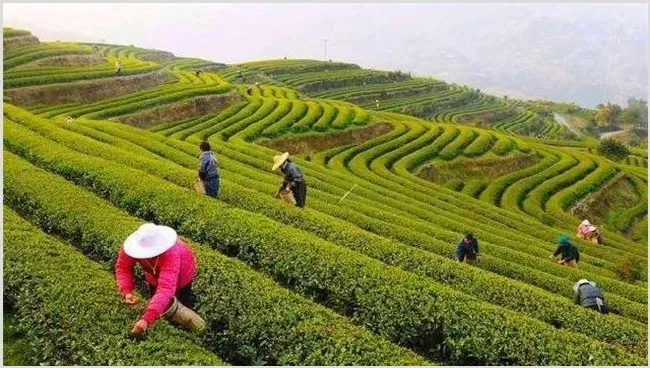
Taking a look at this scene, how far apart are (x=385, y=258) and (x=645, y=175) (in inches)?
2315

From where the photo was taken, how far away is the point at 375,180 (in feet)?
135

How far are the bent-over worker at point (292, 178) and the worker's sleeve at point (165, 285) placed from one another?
960cm

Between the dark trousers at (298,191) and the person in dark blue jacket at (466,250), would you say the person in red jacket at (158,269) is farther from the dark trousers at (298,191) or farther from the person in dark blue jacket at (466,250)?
the person in dark blue jacket at (466,250)

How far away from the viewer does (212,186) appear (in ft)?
64.8

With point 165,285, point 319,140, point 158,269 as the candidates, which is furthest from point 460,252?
point 319,140

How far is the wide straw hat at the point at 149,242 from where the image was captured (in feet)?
32.3

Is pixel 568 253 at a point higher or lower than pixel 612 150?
lower

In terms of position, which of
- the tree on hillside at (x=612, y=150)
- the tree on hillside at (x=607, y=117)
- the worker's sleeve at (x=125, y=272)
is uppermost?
the tree on hillside at (x=607, y=117)

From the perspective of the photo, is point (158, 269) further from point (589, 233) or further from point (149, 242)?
point (589, 233)

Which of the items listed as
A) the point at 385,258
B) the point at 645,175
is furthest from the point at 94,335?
the point at 645,175

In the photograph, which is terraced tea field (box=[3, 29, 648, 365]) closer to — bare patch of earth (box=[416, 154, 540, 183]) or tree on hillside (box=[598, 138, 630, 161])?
bare patch of earth (box=[416, 154, 540, 183])

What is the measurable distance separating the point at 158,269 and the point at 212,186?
9694mm

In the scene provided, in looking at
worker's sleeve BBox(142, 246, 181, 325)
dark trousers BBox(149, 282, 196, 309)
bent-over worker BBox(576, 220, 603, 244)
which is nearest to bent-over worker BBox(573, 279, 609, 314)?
dark trousers BBox(149, 282, 196, 309)

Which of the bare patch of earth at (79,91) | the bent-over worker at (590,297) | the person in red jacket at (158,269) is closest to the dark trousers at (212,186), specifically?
the person in red jacket at (158,269)
